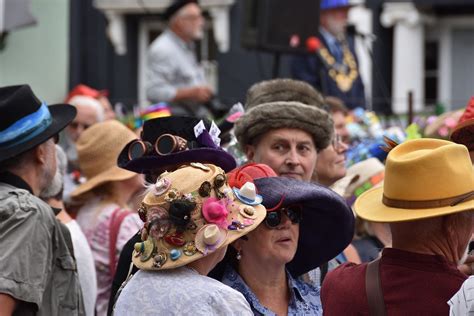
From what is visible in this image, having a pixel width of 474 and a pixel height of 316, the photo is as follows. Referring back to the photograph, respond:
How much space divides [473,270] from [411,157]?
2.22ft

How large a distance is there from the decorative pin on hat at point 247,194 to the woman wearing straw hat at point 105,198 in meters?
1.95

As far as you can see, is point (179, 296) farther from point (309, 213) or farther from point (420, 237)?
point (309, 213)

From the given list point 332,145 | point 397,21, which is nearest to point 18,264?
point 332,145

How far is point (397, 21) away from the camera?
66.5ft

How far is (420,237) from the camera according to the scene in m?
4.34

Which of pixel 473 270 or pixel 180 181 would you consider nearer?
pixel 180 181

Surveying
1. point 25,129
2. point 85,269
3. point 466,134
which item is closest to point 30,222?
point 25,129

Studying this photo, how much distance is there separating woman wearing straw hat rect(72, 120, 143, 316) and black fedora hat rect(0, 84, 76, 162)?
102 cm

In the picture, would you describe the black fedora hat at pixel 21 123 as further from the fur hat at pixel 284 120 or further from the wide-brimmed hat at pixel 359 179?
the wide-brimmed hat at pixel 359 179

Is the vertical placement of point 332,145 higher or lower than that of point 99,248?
higher

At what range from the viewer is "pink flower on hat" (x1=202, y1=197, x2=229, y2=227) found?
4285mm

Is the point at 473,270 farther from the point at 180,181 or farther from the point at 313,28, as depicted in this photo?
the point at 313,28

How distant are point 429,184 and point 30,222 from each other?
169 cm

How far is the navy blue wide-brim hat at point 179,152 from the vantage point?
511cm
